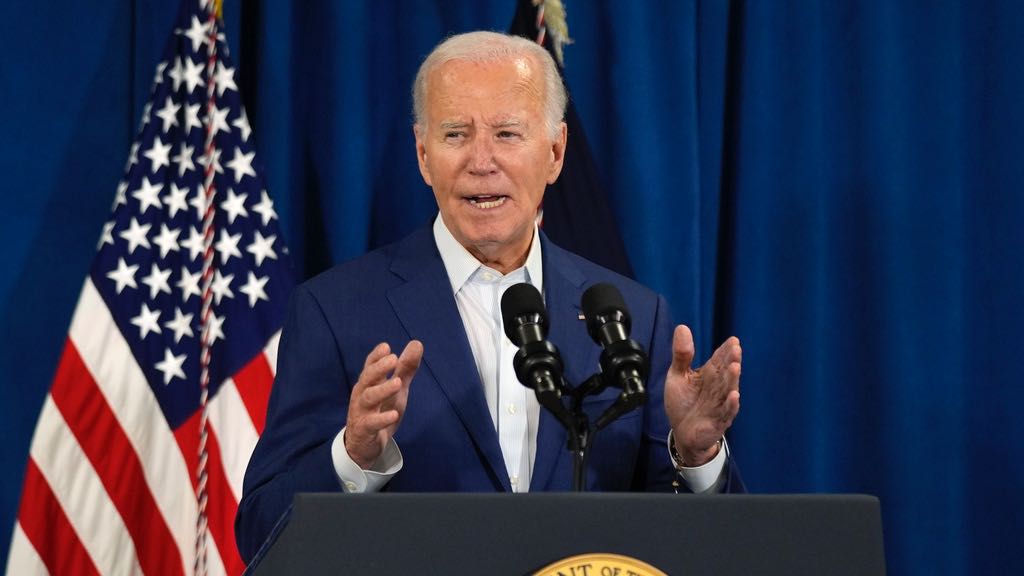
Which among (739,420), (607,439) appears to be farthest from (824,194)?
(607,439)

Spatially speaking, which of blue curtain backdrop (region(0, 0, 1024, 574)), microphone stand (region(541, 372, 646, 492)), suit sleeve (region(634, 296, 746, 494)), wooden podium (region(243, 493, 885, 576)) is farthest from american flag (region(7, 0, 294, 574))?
wooden podium (region(243, 493, 885, 576))

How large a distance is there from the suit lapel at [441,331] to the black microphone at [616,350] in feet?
1.72

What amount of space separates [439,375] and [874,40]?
1997mm

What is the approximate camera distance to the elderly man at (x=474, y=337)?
79.9 inches

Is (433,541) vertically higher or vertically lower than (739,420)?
higher

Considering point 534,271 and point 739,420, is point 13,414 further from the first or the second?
point 739,420

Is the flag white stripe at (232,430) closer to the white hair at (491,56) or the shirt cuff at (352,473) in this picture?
the white hair at (491,56)

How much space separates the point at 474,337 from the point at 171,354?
1.05 meters

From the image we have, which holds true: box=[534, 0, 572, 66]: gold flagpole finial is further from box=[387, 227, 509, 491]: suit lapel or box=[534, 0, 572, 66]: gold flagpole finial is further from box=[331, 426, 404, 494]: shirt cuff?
box=[331, 426, 404, 494]: shirt cuff

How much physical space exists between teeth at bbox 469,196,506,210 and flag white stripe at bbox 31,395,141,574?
1.29m

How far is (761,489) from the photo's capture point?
3.42 m

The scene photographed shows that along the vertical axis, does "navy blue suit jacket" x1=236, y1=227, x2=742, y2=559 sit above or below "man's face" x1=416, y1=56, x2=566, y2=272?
below

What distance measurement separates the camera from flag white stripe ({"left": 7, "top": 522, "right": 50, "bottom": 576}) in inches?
111

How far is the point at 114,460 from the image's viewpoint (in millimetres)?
2930
